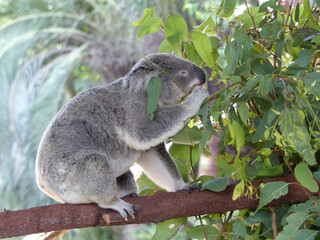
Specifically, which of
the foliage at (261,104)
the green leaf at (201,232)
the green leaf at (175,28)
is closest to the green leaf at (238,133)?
the foliage at (261,104)

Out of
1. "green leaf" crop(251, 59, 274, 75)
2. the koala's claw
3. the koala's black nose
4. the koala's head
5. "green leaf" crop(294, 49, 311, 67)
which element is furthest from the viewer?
the koala's head

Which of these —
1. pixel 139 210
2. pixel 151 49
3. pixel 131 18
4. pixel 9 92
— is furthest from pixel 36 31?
pixel 139 210

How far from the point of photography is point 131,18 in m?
6.48

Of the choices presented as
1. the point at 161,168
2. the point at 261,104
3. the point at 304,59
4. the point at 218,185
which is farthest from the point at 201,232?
the point at 304,59

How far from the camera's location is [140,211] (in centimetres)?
180

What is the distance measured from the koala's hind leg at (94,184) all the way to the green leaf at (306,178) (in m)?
0.80

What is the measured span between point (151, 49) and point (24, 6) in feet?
9.94

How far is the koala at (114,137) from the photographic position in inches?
80.8

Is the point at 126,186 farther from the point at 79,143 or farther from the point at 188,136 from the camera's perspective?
the point at 188,136

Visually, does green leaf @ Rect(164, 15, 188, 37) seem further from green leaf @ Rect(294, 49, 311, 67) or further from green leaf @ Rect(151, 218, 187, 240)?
green leaf @ Rect(151, 218, 187, 240)

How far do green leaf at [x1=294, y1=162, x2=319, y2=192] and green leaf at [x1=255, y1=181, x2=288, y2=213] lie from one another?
0.09 meters

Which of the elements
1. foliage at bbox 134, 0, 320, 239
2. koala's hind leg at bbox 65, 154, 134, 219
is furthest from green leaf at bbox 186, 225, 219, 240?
koala's hind leg at bbox 65, 154, 134, 219

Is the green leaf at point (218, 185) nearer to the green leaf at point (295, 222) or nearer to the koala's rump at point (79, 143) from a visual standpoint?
the green leaf at point (295, 222)

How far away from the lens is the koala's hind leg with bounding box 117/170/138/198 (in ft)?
8.05
